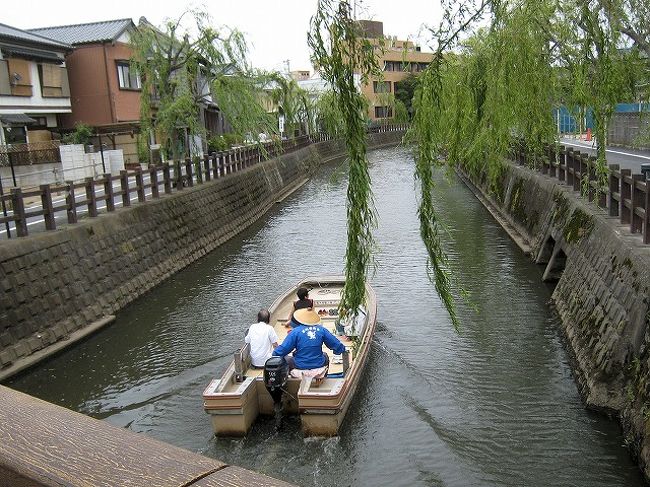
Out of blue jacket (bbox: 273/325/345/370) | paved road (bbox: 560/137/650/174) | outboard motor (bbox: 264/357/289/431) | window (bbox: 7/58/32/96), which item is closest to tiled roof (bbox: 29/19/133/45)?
window (bbox: 7/58/32/96)

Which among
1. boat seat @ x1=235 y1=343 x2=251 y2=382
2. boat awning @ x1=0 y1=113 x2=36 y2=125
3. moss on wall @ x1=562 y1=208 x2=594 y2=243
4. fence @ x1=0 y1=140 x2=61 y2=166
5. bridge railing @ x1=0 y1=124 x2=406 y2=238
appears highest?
boat awning @ x1=0 y1=113 x2=36 y2=125

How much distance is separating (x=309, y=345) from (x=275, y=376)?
76 centimetres

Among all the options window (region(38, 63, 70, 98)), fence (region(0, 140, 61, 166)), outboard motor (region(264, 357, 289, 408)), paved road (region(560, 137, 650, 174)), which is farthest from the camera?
window (region(38, 63, 70, 98))

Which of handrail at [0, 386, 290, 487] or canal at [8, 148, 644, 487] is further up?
handrail at [0, 386, 290, 487]

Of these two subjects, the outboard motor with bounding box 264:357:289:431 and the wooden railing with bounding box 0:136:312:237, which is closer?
the outboard motor with bounding box 264:357:289:431

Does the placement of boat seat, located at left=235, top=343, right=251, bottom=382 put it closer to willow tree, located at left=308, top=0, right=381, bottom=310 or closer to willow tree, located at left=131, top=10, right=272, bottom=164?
willow tree, located at left=308, top=0, right=381, bottom=310

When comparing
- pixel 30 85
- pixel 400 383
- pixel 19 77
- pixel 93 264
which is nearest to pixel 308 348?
pixel 400 383

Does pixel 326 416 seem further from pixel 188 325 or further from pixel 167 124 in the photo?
pixel 167 124

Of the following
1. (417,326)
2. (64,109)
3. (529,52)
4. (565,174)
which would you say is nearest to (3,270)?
(417,326)

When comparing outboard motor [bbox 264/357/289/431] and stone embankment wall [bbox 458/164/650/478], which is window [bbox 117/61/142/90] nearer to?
stone embankment wall [bbox 458/164/650/478]

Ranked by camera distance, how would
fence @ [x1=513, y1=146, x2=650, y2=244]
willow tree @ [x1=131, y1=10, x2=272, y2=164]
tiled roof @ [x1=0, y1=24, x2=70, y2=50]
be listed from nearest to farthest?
fence @ [x1=513, y1=146, x2=650, y2=244]
willow tree @ [x1=131, y1=10, x2=272, y2=164]
tiled roof @ [x1=0, y1=24, x2=70, y2=50]

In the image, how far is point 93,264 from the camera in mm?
13852

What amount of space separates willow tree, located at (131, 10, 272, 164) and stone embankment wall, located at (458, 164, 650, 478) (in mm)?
10851

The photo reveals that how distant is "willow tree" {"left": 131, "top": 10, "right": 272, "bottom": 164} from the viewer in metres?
19.8
